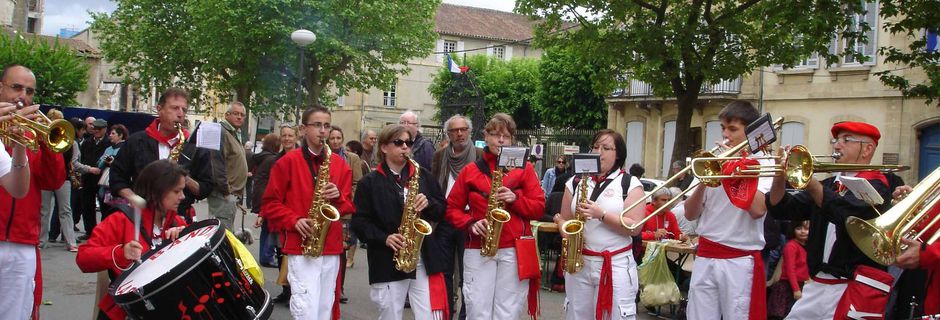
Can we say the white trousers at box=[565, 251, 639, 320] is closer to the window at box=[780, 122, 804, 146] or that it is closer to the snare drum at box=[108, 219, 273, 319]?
the snare drum at box=[108, 219, 273, 319]

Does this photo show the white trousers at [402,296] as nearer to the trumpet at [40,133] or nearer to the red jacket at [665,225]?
the trumpet at [40,133]

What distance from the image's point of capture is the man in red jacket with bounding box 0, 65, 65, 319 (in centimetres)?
514

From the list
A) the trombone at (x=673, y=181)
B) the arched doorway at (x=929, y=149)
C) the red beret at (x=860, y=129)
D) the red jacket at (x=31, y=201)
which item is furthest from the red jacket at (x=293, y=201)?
the arched doorway at (x=929, y=149)

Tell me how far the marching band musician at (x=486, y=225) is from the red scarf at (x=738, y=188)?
5.34 ft

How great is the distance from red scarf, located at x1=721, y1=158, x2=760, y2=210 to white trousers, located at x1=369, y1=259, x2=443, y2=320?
2.27 m

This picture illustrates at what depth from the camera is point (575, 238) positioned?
20.6ft

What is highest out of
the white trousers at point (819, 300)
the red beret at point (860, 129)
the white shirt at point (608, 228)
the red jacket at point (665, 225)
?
the red beret at point (860, 129)

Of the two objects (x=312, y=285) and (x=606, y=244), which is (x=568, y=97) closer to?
(x=606, y=244)

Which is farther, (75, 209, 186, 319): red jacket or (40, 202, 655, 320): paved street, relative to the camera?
(40, 202, 655, 320): paved street

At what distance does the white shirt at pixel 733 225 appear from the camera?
5652mm

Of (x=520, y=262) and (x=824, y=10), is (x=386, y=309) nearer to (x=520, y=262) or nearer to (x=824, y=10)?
(x=520, y=262)

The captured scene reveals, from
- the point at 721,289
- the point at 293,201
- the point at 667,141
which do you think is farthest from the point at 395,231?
the point at 667,141

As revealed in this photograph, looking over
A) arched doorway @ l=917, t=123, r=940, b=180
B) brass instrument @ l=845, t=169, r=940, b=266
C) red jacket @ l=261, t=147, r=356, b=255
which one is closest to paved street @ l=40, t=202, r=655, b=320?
red jacket @ l=261, t=147, r=356, b=255

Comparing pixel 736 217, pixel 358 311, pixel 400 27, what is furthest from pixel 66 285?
pixel 400 27
